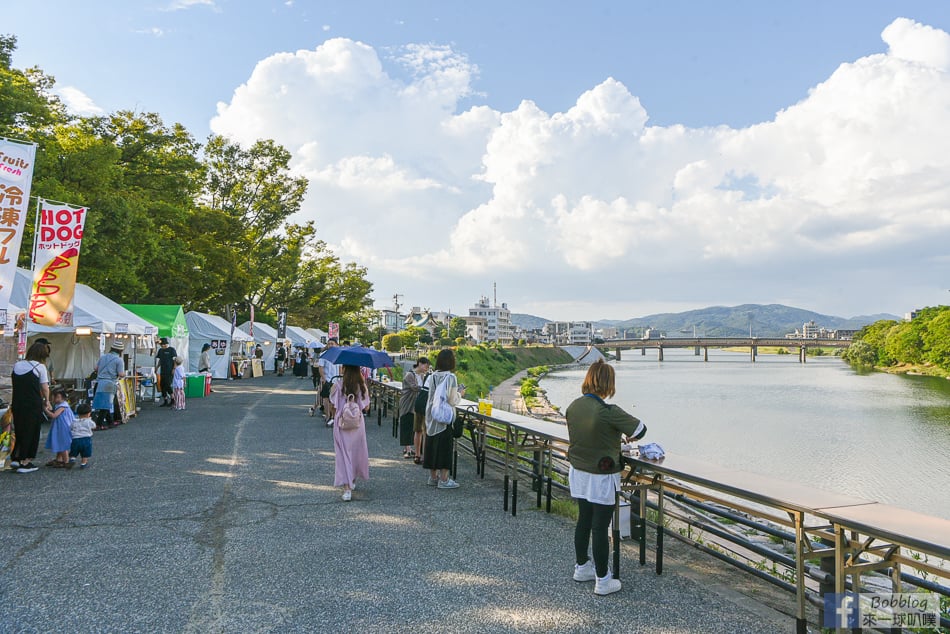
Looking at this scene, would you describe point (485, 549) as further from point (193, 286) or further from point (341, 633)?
point (193, 286)

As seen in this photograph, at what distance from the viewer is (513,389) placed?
51062 millimetres

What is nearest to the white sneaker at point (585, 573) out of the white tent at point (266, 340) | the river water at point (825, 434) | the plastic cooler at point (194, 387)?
the river water at point (825, 434)

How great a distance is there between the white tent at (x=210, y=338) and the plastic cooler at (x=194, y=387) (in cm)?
689

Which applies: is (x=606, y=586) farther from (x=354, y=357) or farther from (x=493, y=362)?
(x=493, y=362)

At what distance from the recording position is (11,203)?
7914 mm

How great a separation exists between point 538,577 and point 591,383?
157 centimetres

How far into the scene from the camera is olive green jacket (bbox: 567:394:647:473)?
4.02 meters

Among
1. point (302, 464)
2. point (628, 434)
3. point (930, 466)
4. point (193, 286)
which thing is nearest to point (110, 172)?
Result: point (193, 286)

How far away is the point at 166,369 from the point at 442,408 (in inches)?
493

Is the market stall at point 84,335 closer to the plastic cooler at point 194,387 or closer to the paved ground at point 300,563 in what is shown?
the plastic cooler at point 194,387

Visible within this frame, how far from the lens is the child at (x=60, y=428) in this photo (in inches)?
314

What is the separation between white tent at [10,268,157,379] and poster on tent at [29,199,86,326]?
3.15 meters

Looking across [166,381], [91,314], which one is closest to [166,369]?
[166,381]

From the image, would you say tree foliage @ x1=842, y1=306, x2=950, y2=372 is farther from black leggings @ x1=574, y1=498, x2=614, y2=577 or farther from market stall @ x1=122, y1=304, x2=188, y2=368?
black leggings @ x1=574, y1=498, x2=614, y2=577
